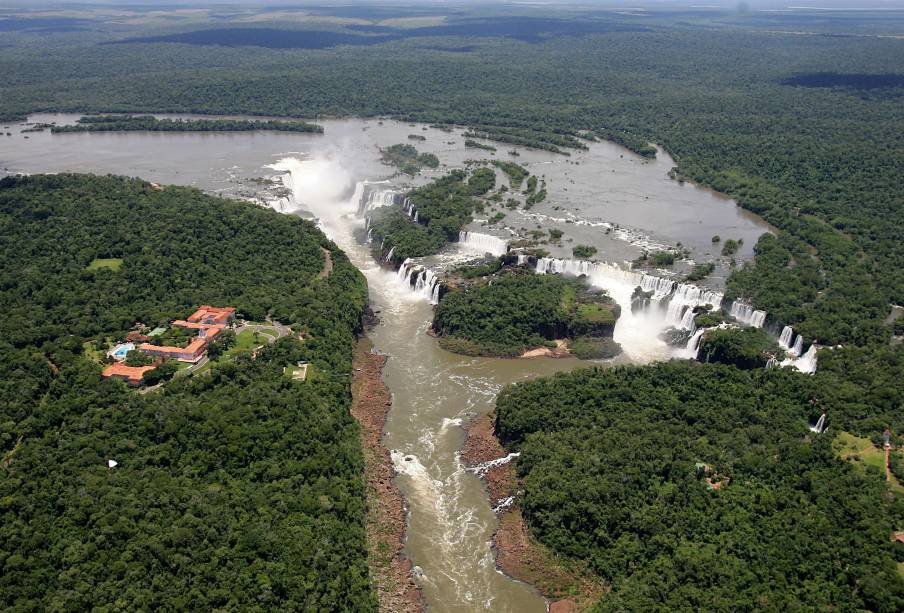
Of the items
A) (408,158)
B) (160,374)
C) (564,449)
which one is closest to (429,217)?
(408,158)

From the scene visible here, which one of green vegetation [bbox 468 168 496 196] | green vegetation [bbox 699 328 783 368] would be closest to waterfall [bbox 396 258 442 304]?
green vegetation [bbox 468 168 496 196]

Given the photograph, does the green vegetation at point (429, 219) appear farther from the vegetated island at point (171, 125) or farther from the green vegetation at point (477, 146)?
the vegetated island at point (171, 125)

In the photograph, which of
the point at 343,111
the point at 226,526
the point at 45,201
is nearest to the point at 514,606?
the point at 226,526

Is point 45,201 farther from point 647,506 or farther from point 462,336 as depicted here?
point 647,506

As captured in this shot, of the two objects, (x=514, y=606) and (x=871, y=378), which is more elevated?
(x=871, y=378)

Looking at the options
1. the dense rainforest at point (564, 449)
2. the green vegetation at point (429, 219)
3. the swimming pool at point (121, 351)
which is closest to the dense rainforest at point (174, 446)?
the dense rainforest at point (564, 449)

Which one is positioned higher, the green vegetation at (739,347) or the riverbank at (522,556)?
the green vegetation at (739,347)

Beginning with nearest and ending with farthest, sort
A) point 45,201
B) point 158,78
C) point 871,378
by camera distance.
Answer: point 871,378 → point 45,201 → point 158,78
